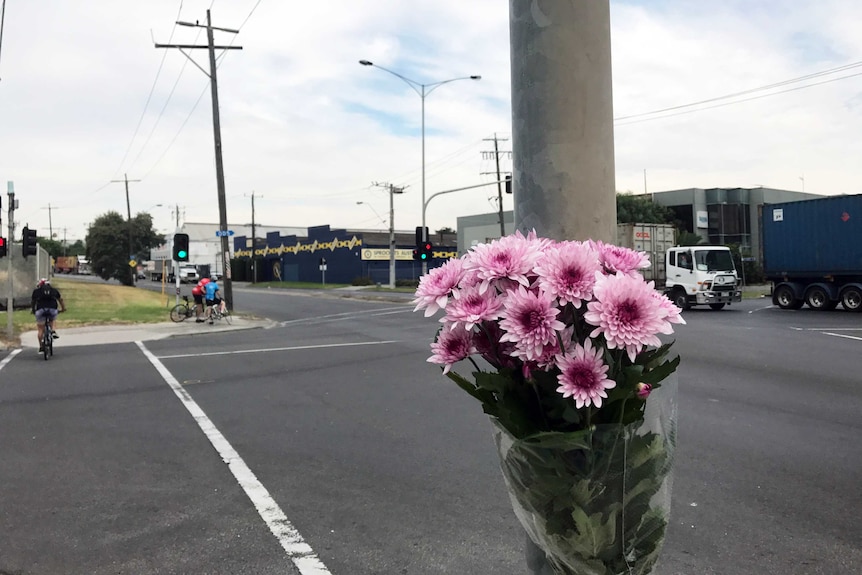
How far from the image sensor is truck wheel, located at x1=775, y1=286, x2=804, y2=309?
27.4 metres

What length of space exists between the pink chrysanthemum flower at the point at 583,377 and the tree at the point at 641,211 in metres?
61.9

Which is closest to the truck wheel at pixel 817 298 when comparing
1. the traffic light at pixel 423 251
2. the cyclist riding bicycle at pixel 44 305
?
the traffic light at pixel 423 251

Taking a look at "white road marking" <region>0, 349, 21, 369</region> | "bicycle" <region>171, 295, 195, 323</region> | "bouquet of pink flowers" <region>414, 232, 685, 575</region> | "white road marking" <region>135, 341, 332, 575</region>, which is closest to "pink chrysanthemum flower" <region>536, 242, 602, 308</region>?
"bouquet of pink flowers" <region>414, 232, 685, 575</region>

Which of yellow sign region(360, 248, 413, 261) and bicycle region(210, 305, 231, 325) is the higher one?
yellow sign region(360, 248, 413, 261)

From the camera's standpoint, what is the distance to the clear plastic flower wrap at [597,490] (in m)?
1.84

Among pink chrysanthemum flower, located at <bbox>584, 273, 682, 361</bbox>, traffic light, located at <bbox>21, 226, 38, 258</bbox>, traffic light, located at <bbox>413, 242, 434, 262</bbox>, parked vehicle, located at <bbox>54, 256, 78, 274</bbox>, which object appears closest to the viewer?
pink chrysanthemum flower, located at <bbox>584, 273, 682, 361</bbox>

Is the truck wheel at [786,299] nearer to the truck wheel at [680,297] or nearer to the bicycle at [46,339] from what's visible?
the truck wheel at [680,297]

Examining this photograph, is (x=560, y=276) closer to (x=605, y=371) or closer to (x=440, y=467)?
(x=605, y=371)

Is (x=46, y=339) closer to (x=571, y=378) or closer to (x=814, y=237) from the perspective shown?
(x=571, y=378)

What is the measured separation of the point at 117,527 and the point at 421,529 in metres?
2.09

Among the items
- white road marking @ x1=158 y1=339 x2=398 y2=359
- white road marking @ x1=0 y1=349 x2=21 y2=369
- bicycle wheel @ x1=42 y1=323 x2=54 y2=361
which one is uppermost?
bicycle wheel @ x1=42 y1=323 x2=54 y2=361

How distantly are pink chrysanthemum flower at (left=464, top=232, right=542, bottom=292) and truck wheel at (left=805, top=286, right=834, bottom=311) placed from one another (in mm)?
27537

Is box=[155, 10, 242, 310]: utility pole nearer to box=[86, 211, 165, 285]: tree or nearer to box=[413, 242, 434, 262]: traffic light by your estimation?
box=[413, 242, 434, 262]: traffic light

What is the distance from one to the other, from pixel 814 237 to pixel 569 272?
2773cm
